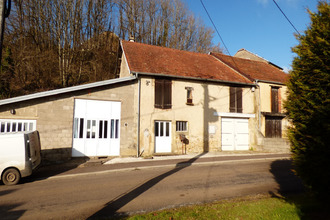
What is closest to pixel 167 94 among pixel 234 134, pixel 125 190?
pixel 234 134

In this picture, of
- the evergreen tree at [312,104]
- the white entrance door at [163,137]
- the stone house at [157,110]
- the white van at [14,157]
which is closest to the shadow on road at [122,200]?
the evergreen tree at [312,104]

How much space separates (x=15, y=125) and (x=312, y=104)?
13.1 meters

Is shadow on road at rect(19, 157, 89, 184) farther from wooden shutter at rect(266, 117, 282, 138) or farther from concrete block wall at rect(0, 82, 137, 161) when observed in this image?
wooden shutter at rect(266, 117, 282, 138)

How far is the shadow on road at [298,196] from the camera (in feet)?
13.8

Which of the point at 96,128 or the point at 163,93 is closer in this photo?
the point at 96,128

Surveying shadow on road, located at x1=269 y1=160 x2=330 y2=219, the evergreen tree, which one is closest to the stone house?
shadow on road, located at x1=269 y1=160 x2=330 y2=219

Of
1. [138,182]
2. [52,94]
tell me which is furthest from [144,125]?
[138,182]

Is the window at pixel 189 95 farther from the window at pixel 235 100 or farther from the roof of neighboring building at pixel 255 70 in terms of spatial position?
the roof of neighboring building at pixel 255 70

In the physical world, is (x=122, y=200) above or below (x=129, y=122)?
below

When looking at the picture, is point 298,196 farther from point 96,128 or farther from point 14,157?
point 96,128

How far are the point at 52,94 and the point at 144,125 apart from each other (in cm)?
568

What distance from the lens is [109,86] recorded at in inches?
520

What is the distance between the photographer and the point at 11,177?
7.69 metres

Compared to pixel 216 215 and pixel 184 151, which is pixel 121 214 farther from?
pixel 184 151
